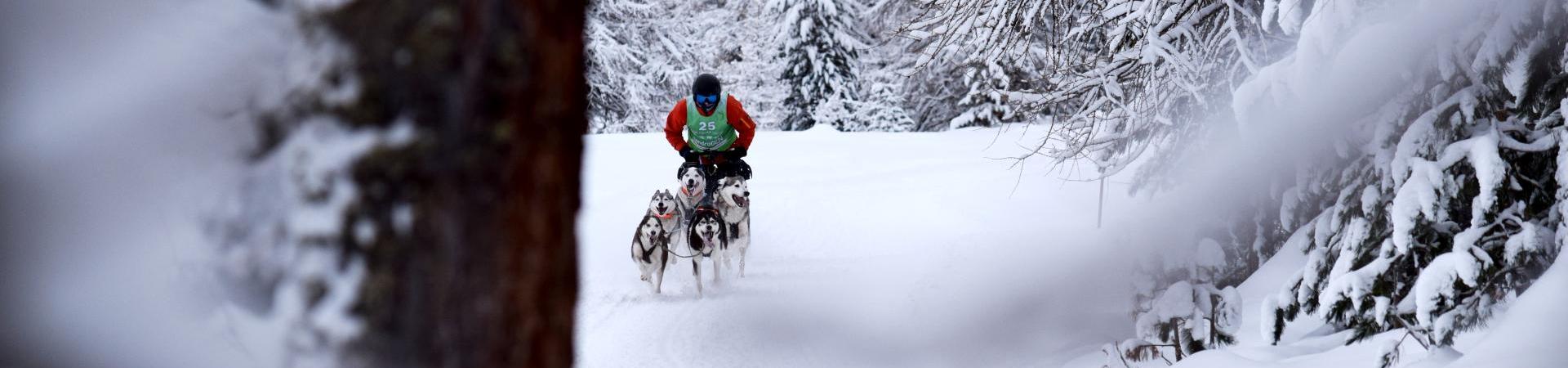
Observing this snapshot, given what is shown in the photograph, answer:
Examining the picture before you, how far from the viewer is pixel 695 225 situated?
23.2 ft

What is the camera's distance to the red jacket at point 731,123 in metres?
7.33

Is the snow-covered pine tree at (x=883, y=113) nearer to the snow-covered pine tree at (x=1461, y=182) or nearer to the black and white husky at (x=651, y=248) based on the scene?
the black and white husky at (x=651, y=248)

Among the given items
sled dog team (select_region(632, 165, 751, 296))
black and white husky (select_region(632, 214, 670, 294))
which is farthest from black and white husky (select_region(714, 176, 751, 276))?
black and white husky (select_region(632, 214, 670, 294))

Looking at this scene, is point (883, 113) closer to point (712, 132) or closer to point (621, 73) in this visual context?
point (621, 73)

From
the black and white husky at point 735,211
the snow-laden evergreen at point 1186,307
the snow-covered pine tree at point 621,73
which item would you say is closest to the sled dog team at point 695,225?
the black and white husky at point 735,211

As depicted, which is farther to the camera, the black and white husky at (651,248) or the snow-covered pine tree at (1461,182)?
the black and white husky at (651,248)

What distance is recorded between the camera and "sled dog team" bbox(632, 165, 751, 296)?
23.2 ft

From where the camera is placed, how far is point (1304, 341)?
181 inches

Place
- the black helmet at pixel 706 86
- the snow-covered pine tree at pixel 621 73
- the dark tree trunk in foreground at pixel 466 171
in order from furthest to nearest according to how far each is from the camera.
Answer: the snow-covered pine tree at pixel 621 73 < the black helmet at pixel 706 86 < the dark tree trunk in foreground at pixel 466 171

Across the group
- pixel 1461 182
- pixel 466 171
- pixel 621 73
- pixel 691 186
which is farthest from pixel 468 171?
pixel 621 73

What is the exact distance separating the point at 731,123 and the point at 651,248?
1.28 metres

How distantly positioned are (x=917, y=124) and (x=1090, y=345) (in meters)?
20.5

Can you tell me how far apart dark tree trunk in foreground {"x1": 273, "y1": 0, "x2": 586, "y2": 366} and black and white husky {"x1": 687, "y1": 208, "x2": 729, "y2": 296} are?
5990mm

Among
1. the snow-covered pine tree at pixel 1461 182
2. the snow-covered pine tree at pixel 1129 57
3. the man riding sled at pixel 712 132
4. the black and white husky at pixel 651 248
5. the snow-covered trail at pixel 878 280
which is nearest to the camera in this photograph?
the snow-covered pine tree at pixel 1461 182
